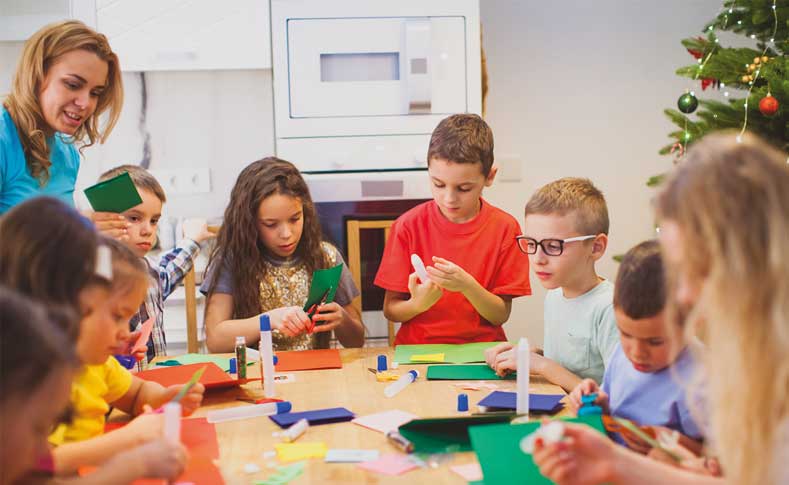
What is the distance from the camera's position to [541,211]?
176 cm

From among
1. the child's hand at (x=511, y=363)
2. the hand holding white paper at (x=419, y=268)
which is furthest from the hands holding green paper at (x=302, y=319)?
the child's hand at (x=511, y=363)

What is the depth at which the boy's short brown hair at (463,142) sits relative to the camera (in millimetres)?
2051

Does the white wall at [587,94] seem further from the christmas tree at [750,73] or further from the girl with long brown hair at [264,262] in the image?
the girl with long brown hair at [264,262]

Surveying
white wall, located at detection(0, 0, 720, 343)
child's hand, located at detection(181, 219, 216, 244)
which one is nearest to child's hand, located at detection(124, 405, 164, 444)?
child's hand, located at detection(181, 219, 216, 244)

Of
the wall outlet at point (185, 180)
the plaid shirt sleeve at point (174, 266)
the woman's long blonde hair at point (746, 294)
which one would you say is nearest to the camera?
the woman's long blonde hair at point (746, 294)

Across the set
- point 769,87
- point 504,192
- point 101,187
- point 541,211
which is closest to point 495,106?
point 504,192

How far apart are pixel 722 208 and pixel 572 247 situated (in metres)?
0.91

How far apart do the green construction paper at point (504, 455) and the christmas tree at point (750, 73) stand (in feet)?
5.69

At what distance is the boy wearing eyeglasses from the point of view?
5.47 feet

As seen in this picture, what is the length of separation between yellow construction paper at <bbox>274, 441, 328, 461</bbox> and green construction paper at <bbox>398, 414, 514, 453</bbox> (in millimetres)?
132

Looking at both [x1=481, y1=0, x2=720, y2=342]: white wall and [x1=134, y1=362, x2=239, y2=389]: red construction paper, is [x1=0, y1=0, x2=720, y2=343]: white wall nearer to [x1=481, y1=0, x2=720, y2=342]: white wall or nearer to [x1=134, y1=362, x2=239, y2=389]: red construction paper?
[x1=481, y1=0, x2=720, y2=342]: white wall

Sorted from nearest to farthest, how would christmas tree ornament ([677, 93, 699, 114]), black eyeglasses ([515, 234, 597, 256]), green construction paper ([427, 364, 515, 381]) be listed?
green construction paper ([427, 364, 515, 381]), black eyeglasses ([515, 234, 597, 256]), christmas tree ornament ([677, 93, 699, 114])

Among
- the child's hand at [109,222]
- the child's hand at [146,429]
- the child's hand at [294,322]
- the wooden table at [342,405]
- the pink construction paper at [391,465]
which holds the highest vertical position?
the child's hand at [109,222]

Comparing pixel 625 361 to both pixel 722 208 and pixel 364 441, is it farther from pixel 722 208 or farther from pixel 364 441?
pixel 722 208
